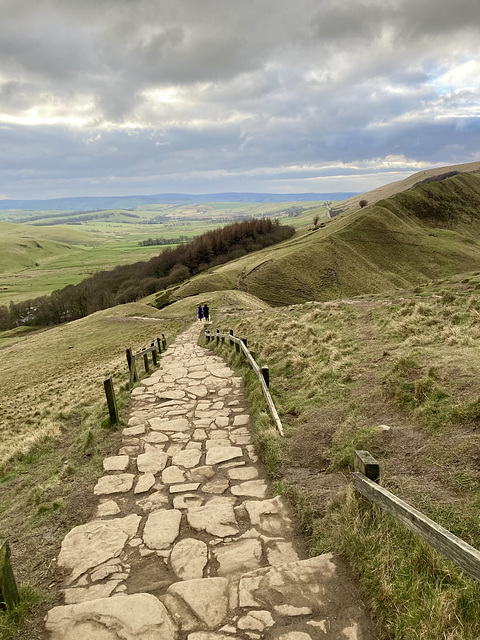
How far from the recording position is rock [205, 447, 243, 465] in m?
7.49

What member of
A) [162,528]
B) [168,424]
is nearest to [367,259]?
[168,424]

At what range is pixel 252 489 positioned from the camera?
21.1ft

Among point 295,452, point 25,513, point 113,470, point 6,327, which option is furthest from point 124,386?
point 6,327

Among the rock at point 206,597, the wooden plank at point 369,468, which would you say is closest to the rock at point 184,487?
the rock at point 206,597

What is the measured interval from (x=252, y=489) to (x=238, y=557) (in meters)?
1.66

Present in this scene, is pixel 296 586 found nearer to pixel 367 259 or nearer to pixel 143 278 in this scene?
pixel 367 259

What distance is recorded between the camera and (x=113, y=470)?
732cm

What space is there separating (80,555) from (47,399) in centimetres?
1608

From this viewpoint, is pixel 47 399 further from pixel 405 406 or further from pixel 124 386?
pixel 405 406

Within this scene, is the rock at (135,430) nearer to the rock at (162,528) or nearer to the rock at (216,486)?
the rock at (216,486)

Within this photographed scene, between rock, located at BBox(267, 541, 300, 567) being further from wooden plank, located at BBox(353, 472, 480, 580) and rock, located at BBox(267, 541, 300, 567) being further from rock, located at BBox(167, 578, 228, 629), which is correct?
wooden plank, located at BBox(353, 472, 480, 580)

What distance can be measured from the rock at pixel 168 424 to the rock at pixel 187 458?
1219 millimetres

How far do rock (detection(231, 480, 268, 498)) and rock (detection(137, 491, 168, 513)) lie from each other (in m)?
1.23

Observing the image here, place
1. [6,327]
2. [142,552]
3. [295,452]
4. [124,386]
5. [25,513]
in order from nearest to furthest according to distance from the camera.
A: [142,552], [25,513], [295,452], [124,386], [6,327]
